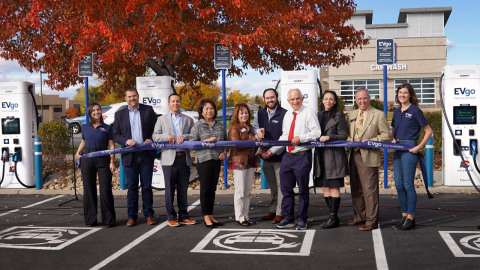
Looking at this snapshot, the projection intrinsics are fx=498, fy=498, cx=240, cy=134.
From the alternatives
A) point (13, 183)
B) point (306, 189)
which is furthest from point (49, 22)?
point (306, 189)

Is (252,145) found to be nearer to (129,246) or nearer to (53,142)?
(129,246)

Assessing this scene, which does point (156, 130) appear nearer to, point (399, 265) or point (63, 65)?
point (399, 265)

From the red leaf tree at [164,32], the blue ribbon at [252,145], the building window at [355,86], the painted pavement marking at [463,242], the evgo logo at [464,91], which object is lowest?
the painted pavement marking at [463,242]

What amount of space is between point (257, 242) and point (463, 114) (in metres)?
5.83

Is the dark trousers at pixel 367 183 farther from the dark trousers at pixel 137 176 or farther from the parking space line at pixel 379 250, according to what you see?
the dark trousers at pixel 137 176

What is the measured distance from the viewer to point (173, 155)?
22.6ft

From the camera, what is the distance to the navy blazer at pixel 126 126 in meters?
6.99

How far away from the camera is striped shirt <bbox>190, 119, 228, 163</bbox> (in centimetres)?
674

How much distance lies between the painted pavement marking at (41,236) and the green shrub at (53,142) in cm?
599

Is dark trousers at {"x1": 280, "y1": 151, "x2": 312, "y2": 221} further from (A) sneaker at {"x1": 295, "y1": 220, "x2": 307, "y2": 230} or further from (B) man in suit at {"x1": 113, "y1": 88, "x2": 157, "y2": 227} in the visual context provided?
(B) man in suit at {"x1": 113, "y1": 88, "x2": 157, "y2": 227}

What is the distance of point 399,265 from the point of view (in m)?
5.03

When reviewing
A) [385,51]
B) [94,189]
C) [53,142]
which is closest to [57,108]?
[53,142]

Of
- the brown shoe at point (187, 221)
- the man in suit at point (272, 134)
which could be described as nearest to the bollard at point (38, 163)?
the brown shoe at point (187, 221)

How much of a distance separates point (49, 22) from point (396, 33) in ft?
154
